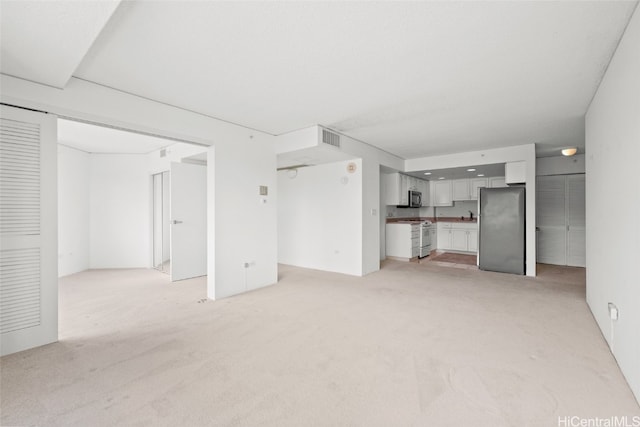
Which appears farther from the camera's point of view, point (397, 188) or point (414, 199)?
point (414, 199)

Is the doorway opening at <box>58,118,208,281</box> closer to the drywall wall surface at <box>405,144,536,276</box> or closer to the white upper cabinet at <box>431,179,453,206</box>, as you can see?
the drywall wall surface at <box>405,144,536,276</box>

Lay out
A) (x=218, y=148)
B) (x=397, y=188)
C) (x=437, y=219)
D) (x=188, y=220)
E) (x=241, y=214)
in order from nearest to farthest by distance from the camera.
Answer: (x=218, y=148)
(x=241, y=214)
(x=188, y=220)
(x=397, y=188)
(x=437, y=219)

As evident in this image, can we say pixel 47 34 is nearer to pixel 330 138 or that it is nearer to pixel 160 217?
pixel 330 138

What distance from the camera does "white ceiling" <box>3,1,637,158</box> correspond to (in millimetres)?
1812

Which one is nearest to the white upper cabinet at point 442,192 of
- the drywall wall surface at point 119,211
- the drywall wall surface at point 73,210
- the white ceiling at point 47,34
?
the drywall wall surface at point 119,211

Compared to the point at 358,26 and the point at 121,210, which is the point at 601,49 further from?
the point at 121,210

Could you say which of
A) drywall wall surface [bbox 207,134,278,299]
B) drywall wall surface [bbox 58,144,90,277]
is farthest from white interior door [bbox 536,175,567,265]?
drywall wall surface [bbox 58,144,90,277]

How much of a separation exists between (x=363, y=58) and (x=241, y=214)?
2.78 meters

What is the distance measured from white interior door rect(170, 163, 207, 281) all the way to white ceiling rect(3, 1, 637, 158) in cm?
170

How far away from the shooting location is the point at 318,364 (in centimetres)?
220

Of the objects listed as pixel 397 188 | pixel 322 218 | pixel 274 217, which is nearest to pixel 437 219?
pixel 397 188

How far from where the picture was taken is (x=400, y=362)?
2227mm

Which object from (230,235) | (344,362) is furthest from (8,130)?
(344,362)

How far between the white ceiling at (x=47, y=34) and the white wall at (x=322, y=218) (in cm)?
413
